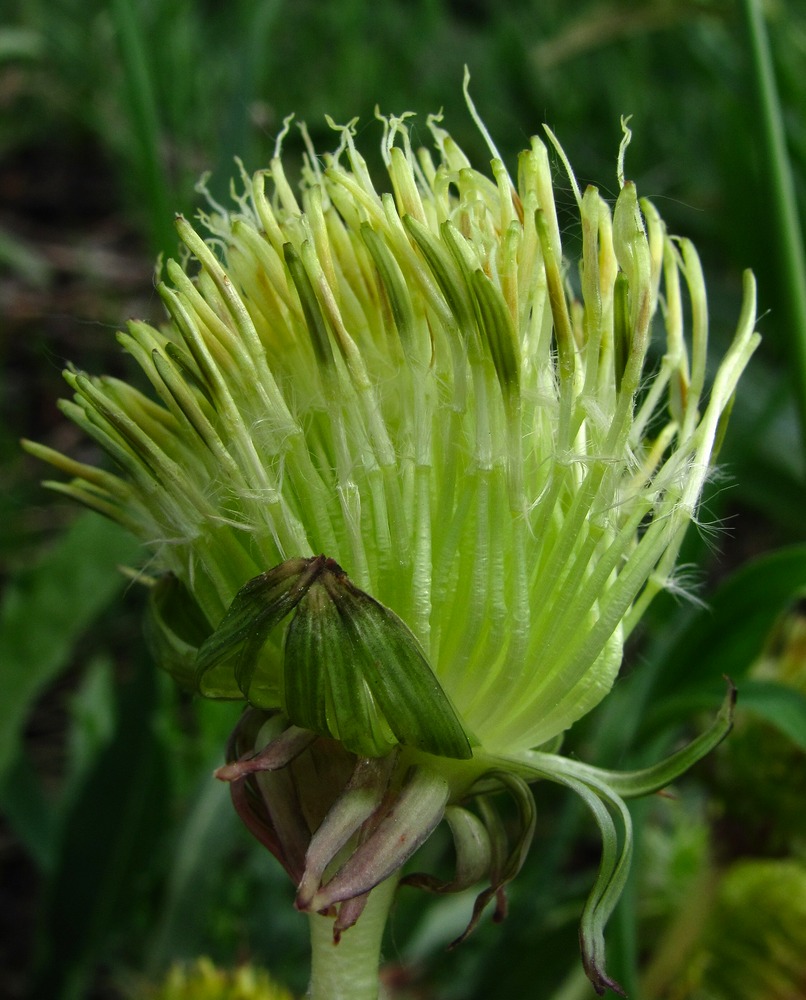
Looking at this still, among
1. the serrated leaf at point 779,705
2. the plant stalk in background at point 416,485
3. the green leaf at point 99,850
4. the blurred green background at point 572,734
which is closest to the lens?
the plant stalk in background at point 416,485

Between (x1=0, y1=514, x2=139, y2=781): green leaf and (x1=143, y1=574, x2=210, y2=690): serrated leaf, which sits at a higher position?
(x1=0, y1=514, x2=139, y2=781): green leaf

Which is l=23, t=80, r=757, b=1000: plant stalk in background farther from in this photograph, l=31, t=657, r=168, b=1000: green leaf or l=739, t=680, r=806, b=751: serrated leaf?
l=31, t=657, r=168, b=1000: green leaf

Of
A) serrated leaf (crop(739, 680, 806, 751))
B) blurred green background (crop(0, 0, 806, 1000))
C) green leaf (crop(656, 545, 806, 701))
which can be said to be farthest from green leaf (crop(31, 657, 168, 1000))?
serrated leaf (crop(739, 680, 806, 751))

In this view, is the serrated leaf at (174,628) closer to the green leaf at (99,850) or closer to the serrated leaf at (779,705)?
the serrated leaf at (779,705)

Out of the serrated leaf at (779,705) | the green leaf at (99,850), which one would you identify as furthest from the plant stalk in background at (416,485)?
the green leaf at (99,850)

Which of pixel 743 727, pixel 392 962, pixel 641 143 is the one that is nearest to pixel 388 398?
pixel 743 727

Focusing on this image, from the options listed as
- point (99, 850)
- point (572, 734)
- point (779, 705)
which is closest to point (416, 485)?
point (779, 705)

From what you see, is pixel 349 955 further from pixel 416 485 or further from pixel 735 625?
pixel 735 625
